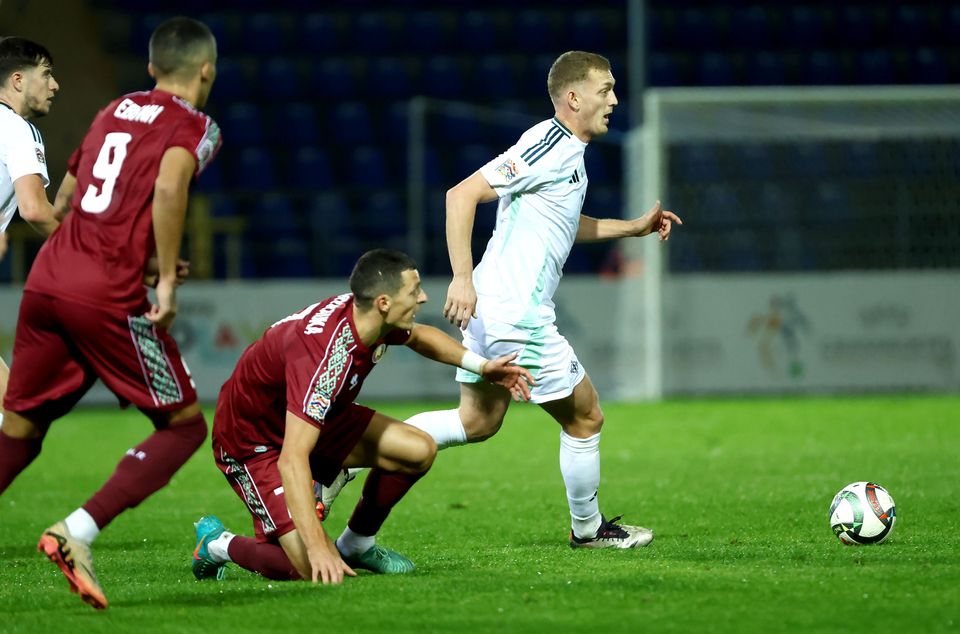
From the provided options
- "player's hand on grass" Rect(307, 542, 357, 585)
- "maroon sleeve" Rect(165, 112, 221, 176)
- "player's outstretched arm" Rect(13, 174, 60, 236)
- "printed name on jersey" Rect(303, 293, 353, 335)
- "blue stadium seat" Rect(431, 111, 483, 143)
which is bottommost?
"player's hand on grass" Rect(307, 542, 357, 585)

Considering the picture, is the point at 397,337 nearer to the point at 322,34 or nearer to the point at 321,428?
the point at 321,428

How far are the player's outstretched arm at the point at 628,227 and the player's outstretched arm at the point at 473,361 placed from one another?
1.43m

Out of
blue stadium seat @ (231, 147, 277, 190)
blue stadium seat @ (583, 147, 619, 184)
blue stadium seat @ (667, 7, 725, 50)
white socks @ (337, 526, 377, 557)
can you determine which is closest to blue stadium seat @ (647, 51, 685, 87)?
blue stadium seat @ (667, 7, 725, 50)

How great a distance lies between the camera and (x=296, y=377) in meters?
5.03

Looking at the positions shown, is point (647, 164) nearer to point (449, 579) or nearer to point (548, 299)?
point (548, 299)

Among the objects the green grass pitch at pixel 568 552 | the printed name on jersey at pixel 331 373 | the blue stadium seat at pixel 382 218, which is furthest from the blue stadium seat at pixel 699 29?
the printed name on jersey at pixel 331 373

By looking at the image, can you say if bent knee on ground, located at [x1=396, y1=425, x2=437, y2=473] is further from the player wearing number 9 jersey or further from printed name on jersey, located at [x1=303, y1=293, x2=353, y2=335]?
the player wearing number 9 jersey

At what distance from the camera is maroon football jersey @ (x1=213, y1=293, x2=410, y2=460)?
501cm

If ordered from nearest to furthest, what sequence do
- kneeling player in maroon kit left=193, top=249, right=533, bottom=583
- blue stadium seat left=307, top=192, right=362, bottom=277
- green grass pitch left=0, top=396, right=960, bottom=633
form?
green grass pitch left=0, top=396, right=960, bottom=633
kneeling player in maroon kit left=193, top=249, right=533, bottom=583
blue stadium seat left=307, top=192, right=362, bottom=277

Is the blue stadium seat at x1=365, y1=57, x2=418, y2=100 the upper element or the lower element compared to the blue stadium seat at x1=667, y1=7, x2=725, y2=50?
lower

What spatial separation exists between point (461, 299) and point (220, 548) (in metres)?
1.42

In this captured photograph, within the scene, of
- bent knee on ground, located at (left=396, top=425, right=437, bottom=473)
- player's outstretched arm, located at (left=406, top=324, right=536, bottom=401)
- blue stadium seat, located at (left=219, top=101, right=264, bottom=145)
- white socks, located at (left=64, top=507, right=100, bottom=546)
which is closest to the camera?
white socks, located at (left=64, top=507, right=100, bottom=546)

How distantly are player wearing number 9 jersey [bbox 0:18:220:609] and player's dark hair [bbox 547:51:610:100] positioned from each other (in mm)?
1981

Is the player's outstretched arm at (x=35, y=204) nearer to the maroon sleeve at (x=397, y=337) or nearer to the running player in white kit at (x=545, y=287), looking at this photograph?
the maroon sleeve at (x=397, y=337)
